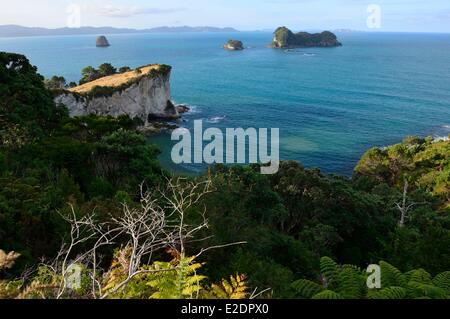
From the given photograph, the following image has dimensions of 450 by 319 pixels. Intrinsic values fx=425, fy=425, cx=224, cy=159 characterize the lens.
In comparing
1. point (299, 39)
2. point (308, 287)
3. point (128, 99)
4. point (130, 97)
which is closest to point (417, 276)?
point (308, 287)

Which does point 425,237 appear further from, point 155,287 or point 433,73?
point 433,73

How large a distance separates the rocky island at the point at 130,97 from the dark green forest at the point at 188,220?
75.1 feet

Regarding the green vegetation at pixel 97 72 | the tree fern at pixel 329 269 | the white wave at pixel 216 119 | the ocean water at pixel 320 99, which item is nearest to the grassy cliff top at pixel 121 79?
the ocean water at pixel 320 99

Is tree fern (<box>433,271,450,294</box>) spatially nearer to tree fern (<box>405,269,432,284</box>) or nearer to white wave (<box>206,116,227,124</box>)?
tree fern (<box>405,269,432,284</box>)

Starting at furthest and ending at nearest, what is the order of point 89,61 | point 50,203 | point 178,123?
1. point 89,61
2. point 178,123
3. point 50,203

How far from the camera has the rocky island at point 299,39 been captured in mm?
182500

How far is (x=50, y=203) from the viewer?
13.8 metres

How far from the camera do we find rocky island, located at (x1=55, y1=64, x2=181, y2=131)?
5459 centimetres

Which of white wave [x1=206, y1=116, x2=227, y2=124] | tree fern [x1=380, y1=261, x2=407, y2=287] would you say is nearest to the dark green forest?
tree fern [x1=380, y1=261, x2=407, y2=287]

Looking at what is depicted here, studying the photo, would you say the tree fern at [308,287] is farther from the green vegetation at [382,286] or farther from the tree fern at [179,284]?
the tree fern at [179,284]

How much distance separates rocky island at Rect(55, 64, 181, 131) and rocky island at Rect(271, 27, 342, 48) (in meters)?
125

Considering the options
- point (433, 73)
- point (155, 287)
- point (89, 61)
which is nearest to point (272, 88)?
point (433, 73)
